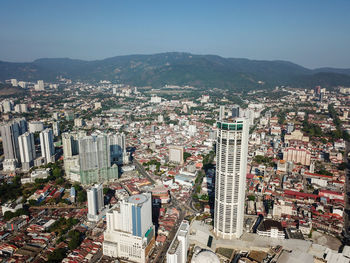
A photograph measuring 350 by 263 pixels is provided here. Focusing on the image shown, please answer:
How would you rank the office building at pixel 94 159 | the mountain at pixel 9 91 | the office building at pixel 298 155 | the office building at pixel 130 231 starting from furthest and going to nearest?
1. the mountain at pixel 9 91
2. the office building at pixel 298 155
3. the office building at pixel 94 159
4. the office building at pixel 130 231

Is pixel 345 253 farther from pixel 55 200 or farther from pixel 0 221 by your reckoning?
pixel 0 221

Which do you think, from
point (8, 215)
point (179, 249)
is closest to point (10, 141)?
point (8, 215)

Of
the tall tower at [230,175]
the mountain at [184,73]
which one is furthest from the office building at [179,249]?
the mountain at [184,73]

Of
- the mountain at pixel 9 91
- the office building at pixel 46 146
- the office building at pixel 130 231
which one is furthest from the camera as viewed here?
the mountain at pixel 9 91

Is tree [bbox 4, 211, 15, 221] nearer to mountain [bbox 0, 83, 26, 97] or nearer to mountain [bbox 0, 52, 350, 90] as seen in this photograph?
mountain [bbox 0, 83, 26, 97]

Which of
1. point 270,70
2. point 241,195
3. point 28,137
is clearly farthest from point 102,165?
point 270,70

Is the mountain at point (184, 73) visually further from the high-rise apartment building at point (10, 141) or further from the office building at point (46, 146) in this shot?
the high-rise apartment building at point (10, 141)

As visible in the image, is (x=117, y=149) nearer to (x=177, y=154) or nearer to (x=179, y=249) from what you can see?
(x=177, y=154)
